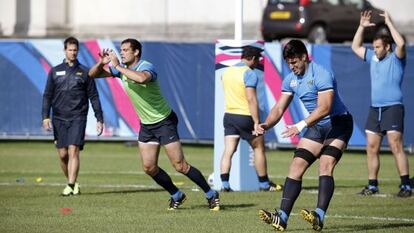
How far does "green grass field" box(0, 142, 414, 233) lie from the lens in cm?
1262

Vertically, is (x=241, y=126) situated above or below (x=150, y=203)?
above

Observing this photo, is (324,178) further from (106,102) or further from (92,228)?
(106,102)

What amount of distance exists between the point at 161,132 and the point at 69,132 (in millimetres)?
2673

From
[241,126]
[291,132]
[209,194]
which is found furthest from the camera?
[241,126]

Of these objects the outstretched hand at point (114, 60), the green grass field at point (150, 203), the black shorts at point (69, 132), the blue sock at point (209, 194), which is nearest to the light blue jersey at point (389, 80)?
the green grass field at point (150, 203)

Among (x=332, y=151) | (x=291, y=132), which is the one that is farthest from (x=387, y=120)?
(x=291, y=132)

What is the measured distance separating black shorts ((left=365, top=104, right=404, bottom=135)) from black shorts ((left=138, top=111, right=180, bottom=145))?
3512mm

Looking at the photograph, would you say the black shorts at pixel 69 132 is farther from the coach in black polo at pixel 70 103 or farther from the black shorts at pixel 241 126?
the black shorts at pixel 241 126

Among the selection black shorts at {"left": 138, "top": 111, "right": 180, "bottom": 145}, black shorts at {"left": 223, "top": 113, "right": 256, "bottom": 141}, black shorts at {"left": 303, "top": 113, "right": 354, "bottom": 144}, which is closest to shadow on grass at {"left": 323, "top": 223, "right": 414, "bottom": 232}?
black shorts at {"left": 303, "top": 113, "right": 354, "bottom": 144}

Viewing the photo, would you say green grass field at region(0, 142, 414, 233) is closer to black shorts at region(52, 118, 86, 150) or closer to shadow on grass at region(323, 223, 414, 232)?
shadow on grass at region(323, 223, 414, 232)

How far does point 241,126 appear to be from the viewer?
1659 centimetres

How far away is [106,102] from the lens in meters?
25.6

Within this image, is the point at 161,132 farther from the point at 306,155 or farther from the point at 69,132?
the point at 69,132

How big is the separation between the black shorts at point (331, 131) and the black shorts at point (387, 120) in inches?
157
